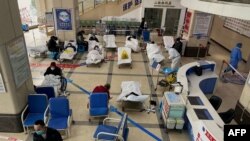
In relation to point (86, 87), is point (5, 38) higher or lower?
higher

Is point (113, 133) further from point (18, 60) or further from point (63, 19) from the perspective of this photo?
point (63, 19)

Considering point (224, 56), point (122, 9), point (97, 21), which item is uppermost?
point (122, 9)

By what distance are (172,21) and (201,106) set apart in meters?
11.2

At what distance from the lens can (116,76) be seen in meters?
8.71

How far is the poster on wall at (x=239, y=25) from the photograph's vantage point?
10.9 m

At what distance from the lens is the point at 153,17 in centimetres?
1542

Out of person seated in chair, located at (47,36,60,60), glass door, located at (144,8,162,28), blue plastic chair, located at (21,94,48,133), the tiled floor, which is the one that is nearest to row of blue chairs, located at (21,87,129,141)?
blue plastic chair, located at (21,94,48,133)

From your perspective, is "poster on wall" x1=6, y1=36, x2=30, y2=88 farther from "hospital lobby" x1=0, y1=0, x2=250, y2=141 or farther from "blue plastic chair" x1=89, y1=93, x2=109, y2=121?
"blue plastic chair" x1=89, y1=93, x2=109, y2=121

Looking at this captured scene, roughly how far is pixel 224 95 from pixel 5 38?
24.2 feet

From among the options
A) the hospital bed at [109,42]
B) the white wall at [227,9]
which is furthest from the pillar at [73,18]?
the white wall at [227,9]

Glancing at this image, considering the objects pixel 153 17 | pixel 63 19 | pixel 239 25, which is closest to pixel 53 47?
pixel 63 19

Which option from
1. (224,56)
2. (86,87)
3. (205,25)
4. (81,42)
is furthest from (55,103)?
(224,56)

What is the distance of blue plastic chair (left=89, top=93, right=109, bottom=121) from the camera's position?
18.2ft

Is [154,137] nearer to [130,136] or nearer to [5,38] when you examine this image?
[130,136]
